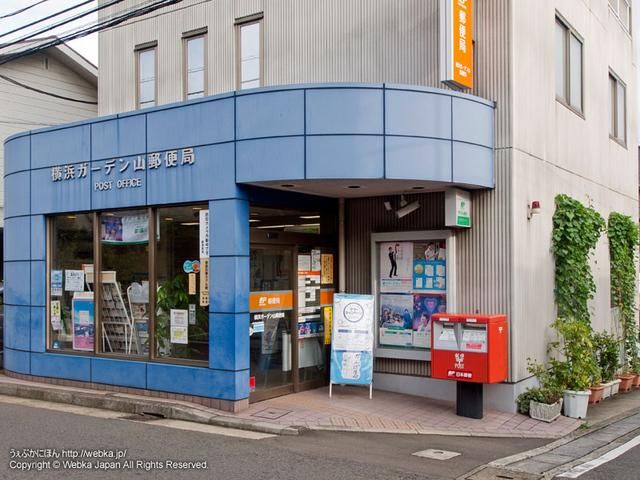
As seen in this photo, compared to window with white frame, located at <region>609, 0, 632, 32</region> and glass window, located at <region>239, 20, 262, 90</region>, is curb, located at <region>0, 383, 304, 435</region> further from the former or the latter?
window with white frame, located at <region>609, 0, 632, 32</region>

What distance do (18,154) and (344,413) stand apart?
7712 millimetres

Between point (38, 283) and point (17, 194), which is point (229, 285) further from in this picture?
point (17, 194)

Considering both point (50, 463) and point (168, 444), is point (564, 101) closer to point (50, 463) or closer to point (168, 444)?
point (168, 444)

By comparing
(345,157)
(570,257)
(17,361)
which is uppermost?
(345,157)

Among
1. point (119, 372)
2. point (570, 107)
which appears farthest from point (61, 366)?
point (570, 107)

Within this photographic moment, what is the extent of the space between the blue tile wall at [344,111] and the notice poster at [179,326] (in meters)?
3.42

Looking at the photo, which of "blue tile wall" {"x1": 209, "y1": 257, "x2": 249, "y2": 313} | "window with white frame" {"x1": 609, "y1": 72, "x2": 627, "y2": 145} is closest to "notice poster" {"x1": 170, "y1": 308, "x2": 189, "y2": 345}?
"blue tile wall" {"x1": 209, "y1": 257, "x2": 249, "y2": 313}

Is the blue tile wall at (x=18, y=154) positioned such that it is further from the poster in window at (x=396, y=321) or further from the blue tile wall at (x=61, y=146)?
the poster in window at (x=396, y=321)

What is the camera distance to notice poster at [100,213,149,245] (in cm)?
1149

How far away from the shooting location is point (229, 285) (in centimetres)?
1015

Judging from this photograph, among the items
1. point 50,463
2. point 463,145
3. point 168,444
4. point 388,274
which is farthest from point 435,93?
point 50,463

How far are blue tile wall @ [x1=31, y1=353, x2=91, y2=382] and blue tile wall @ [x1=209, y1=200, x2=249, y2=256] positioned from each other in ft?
11.1

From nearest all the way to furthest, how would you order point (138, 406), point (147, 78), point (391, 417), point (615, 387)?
point (391, 417) → point (138, 406) → point (615, 387) → point (147, 78)

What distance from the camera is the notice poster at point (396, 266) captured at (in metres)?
11.6
